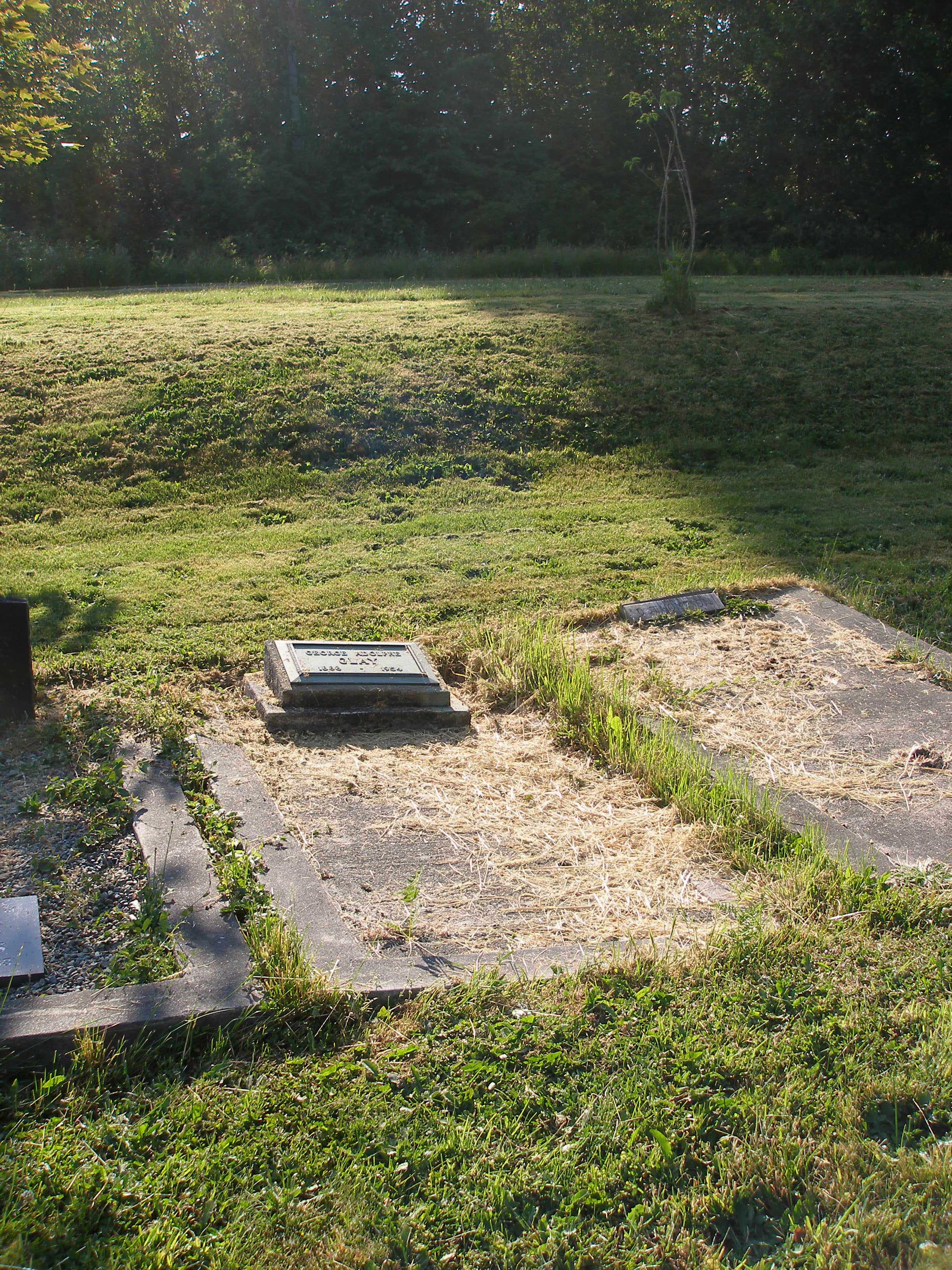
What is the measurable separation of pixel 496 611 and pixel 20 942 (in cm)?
384

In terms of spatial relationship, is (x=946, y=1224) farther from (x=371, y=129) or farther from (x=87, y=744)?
(x=371, y=129)

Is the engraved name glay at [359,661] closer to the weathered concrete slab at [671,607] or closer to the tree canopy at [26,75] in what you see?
the weathered concrete slab at [671,607]

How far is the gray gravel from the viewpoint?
302 cm

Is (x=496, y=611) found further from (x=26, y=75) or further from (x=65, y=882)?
(x=26, y=75)

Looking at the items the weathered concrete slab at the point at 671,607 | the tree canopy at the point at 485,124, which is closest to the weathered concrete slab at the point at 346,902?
the weathered concrete slab at the point at 671,607

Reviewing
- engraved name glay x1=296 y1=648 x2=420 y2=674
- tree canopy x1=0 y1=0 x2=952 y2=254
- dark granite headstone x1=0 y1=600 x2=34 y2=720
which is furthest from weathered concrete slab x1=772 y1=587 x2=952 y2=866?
tree canopy x1=0 y1=0 x2=952 y2=254

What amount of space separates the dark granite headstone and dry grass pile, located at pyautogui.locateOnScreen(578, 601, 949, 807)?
2799 mm

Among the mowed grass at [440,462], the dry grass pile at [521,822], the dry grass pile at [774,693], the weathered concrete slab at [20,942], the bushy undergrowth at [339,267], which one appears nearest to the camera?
the weathered concrete slab at [20,942]

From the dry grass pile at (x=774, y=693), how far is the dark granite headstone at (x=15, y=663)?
2.80 m

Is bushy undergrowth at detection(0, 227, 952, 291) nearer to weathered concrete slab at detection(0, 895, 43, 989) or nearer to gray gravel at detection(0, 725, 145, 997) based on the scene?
gray gravel at detection(0, 725, 145, 997)

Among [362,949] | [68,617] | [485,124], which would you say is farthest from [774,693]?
[485,124]

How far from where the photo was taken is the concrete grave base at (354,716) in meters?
4.96

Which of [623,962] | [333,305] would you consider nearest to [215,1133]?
[623,962]

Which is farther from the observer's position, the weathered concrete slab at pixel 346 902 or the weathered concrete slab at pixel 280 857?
the weathered concrete slab at pixel 280 857
